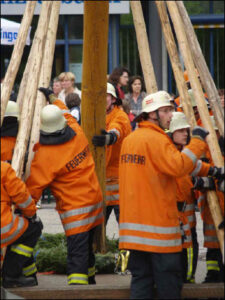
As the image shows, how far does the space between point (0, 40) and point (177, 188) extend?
8780 mm

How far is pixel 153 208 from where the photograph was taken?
606 cm

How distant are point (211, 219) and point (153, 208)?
0.99 meters

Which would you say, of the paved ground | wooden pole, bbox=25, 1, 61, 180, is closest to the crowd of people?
Answer: wooden pole, bbox=25, 1, 61, 180

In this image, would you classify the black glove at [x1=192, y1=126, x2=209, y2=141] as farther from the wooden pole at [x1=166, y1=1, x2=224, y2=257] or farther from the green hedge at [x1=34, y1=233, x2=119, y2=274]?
the green hedge at [x1=34, y1=233, x2=119, y2=274]

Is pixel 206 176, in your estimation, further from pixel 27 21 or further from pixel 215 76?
pixel 215 76

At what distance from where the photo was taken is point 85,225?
6902 millimetres

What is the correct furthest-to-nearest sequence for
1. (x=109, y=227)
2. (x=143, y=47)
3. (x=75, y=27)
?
(x=75, y=27) → (x=109, y=227) → (x=143, y=47)

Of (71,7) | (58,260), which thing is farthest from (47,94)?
(71,7)

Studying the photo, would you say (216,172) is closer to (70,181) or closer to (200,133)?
(200,133)

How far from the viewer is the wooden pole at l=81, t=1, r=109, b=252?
7297mm

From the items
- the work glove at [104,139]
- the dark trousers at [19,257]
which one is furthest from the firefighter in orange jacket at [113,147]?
the dark trousers at [19,257]

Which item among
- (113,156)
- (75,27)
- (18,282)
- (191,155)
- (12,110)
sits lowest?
(18,282)

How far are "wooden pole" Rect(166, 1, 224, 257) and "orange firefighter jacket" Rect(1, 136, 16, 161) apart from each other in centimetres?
165

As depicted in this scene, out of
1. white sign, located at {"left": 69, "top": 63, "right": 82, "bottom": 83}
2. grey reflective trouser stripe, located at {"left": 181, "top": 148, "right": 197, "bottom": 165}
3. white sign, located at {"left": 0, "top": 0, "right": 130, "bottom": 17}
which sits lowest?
grey reflective trouser stripe, located at {"left": 181, "top": 148, "right": 197, "bottom": 165}
